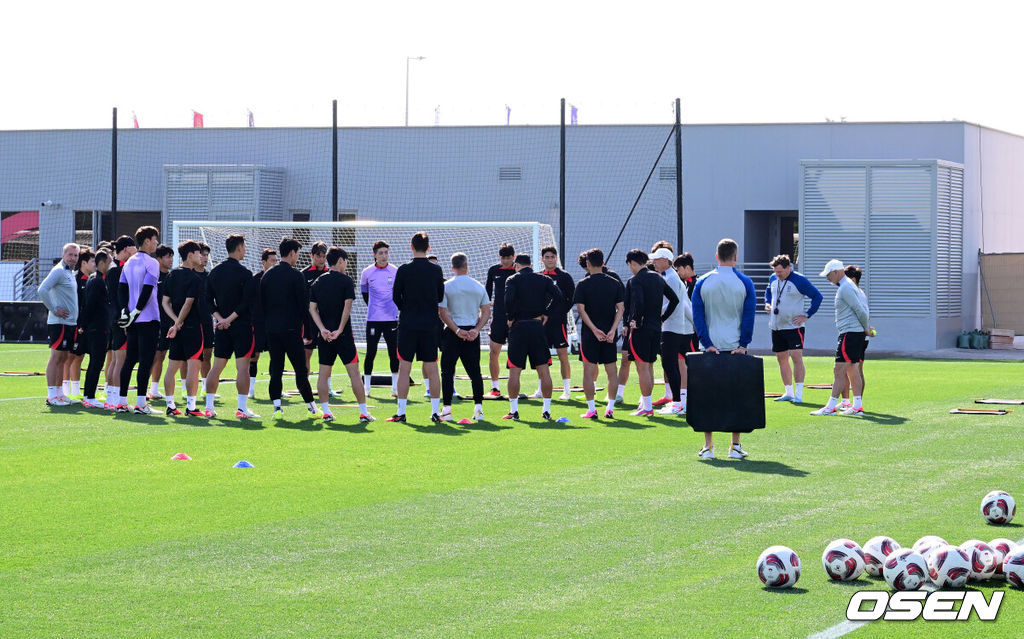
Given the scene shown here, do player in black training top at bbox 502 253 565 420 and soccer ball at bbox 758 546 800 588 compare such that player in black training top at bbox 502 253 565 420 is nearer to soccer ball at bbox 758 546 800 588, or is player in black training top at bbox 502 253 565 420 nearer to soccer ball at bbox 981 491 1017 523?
soccer ball at bbox 981 491 1017 523

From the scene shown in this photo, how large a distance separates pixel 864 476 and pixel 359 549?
15.3 ft

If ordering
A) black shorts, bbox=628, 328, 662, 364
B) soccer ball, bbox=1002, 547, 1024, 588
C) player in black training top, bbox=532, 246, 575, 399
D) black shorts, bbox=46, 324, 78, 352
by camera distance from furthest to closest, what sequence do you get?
player in black training top, bbox=532, 246, 575, 399, black shorts, bbox=46, 324, 78, 352, black shorts, bbox=628, 328, 662, 364, soccer ball, bbox=1002, 547, 1024, 588

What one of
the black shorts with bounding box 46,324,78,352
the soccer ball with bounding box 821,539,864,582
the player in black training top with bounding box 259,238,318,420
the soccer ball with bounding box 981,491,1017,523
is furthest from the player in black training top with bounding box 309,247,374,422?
the soccer ball with bounding box 821,539,864,582

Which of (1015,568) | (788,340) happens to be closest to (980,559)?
(1015,568)

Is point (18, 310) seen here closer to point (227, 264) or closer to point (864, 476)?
point (227, 264)

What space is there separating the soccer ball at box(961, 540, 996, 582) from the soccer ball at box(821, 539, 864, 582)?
514mm

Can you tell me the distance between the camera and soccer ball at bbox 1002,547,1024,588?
6.56 metres

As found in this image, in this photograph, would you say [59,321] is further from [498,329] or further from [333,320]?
[498,329]

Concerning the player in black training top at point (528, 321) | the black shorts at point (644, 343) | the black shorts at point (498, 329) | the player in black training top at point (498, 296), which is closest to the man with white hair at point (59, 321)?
the player in black training top at point (498, 296)

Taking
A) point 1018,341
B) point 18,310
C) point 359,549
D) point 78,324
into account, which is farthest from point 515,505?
point 1018,341

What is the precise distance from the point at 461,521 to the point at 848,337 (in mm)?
8603

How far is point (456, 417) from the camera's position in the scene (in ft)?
50.7

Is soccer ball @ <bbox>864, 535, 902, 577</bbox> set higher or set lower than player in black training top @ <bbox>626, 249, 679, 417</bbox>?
lower

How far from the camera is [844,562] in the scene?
6734 mm
